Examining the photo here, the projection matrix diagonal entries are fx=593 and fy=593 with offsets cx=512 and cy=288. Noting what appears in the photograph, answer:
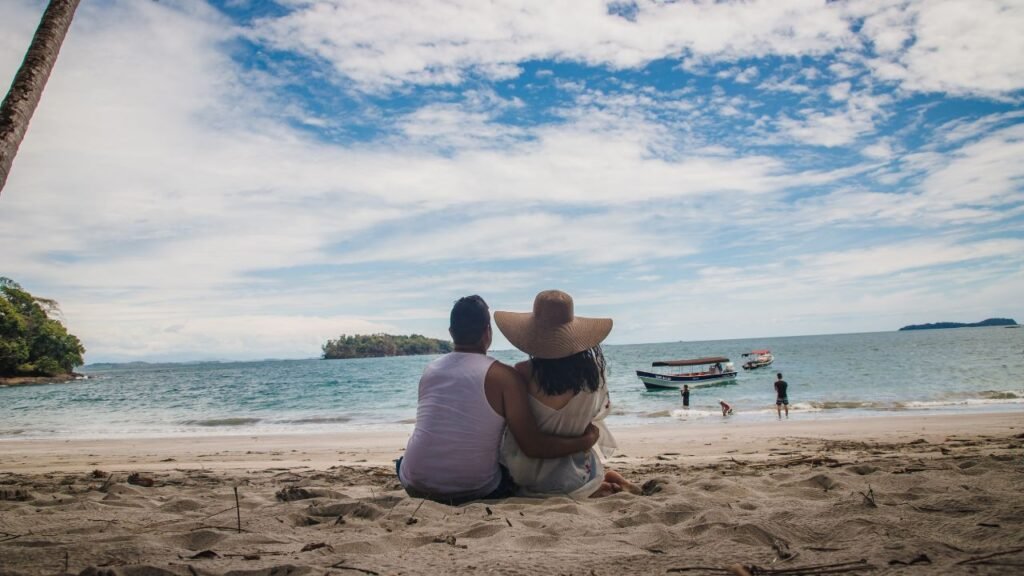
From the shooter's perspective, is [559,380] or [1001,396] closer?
[559,380]

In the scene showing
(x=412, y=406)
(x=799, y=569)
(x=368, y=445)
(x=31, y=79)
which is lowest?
(x=412, y=406)

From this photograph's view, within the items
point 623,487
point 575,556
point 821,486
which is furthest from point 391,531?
point 821,486

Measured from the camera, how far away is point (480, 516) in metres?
3.62

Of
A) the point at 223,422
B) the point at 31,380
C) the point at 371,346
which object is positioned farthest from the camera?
the point at 371,346

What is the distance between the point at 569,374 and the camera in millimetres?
3975

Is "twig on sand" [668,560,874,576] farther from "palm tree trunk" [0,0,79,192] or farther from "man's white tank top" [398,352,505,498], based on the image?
"palm tree trunk" [0,0,79,192]

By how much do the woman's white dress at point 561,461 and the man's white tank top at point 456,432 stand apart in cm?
17

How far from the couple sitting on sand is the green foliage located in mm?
65543

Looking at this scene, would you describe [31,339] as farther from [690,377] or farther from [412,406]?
[690,377]

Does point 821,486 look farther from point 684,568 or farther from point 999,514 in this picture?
point 684,568

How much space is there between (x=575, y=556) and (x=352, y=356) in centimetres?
16253

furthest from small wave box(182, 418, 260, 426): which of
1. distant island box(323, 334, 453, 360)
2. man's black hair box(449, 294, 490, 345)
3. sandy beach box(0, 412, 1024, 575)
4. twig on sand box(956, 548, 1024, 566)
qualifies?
distant island box(323, 334, 453, 360)

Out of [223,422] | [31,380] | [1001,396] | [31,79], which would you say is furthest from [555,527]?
[31,380]

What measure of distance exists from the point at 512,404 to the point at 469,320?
0.62 meters
